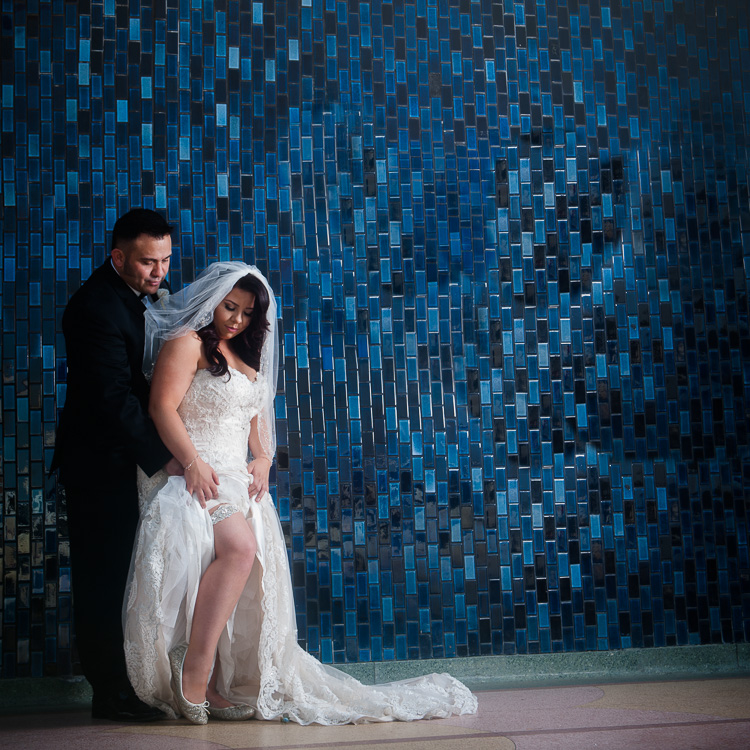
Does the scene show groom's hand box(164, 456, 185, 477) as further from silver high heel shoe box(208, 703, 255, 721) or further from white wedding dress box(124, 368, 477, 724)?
silver high heel shoe box(208, 703, 255, 721)

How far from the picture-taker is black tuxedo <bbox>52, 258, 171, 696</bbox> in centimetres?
280

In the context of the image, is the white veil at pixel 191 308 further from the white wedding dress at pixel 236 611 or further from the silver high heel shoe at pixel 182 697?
the silver high heel shoe at pixel 182 697

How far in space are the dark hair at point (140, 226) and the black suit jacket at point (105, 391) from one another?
0.14m

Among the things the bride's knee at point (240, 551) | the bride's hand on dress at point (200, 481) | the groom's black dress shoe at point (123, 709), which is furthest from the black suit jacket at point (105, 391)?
the groom's black dress shoe at point (123, 709)

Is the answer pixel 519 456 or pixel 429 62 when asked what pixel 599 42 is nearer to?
pixel 429 62

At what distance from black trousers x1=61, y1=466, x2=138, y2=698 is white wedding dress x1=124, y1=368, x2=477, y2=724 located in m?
0.11

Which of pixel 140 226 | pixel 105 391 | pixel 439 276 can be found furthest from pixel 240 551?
pixel 439 276

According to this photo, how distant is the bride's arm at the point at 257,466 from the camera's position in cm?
300

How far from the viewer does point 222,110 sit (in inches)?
138

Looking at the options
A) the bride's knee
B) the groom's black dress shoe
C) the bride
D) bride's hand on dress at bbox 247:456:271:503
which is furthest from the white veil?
the groom's black dress shoe

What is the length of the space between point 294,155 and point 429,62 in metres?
0.73

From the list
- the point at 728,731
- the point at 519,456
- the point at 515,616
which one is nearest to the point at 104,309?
the point at 519,456

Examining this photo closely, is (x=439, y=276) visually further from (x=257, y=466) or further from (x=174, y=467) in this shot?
(x=174, y=467)

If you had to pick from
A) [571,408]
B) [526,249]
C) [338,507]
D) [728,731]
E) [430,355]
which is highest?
[526,249]
